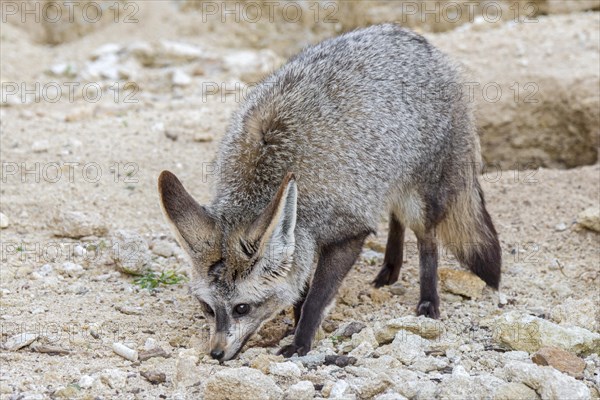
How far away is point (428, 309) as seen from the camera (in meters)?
7.37

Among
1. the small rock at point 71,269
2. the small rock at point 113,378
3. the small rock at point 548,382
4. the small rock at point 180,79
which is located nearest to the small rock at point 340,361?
the small rock at point 548,382

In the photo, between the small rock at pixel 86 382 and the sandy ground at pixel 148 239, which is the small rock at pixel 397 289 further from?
the small rock at pixel 86 382

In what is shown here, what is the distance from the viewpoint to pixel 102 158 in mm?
9586

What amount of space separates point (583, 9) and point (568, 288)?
6375mm

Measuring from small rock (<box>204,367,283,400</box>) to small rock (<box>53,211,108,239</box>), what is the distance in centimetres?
330

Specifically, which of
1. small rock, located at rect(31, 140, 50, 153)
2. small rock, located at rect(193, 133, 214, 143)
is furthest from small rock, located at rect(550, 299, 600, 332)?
small rock, located at rect(31, 140, 50, 153)

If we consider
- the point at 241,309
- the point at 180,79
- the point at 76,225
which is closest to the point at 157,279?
the point at 76,225

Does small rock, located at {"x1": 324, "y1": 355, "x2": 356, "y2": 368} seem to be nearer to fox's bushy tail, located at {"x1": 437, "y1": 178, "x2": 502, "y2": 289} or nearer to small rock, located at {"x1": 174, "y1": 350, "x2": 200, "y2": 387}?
small rock, located at {"x1": 174, "y1": 350, "x2": 200, "y2": 387}

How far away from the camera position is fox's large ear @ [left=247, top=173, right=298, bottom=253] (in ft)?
19.0

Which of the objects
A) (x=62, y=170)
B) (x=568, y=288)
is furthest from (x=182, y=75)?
(x=568, y=288)

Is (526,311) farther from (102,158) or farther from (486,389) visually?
(102,158)

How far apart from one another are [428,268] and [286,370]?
7.53 ft

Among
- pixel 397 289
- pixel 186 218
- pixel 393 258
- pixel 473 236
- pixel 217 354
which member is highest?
pixel 186 218

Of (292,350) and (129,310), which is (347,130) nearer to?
(292,350)
